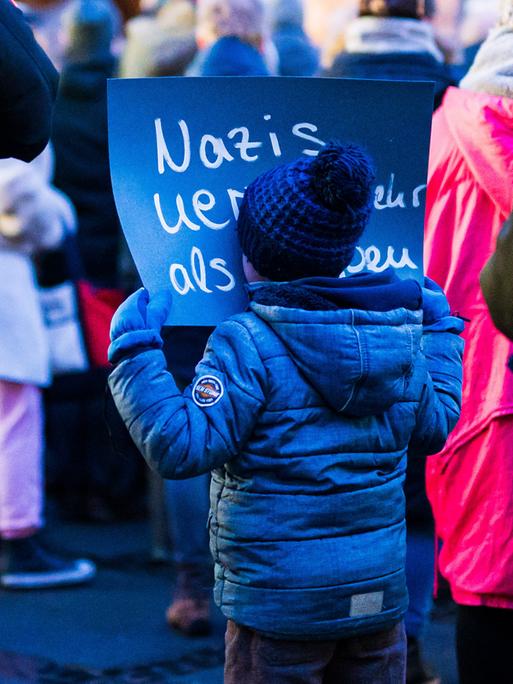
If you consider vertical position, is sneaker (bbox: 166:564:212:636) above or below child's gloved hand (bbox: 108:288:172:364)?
below

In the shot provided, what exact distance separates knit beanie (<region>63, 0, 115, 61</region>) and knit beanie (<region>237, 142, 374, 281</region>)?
12.3 ft

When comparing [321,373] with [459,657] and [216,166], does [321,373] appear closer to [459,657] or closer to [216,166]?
[216,166]

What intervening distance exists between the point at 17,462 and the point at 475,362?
7.29ft

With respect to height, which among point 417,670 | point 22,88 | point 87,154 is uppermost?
point 22,88

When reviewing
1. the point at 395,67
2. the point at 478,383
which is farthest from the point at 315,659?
the point at 395,67

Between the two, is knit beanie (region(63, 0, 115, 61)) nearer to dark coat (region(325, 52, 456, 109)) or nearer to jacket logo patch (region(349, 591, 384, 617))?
dark coat (region(325, 52, 456, 109))

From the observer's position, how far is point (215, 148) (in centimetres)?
242

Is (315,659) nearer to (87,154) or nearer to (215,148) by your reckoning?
(215,148)

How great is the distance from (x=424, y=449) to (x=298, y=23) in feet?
18.7

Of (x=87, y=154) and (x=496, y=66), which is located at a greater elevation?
(x=496, y=66)

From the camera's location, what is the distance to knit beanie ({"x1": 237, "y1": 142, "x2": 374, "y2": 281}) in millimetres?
2156

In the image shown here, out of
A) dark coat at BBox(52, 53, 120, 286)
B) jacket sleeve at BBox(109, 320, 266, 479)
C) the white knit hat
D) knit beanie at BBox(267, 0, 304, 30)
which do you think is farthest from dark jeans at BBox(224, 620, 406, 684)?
knit beanie at BBox(267, 0, 304, 30)

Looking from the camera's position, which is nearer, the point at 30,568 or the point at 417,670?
the point at 417,670

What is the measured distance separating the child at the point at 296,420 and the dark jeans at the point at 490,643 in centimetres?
51
